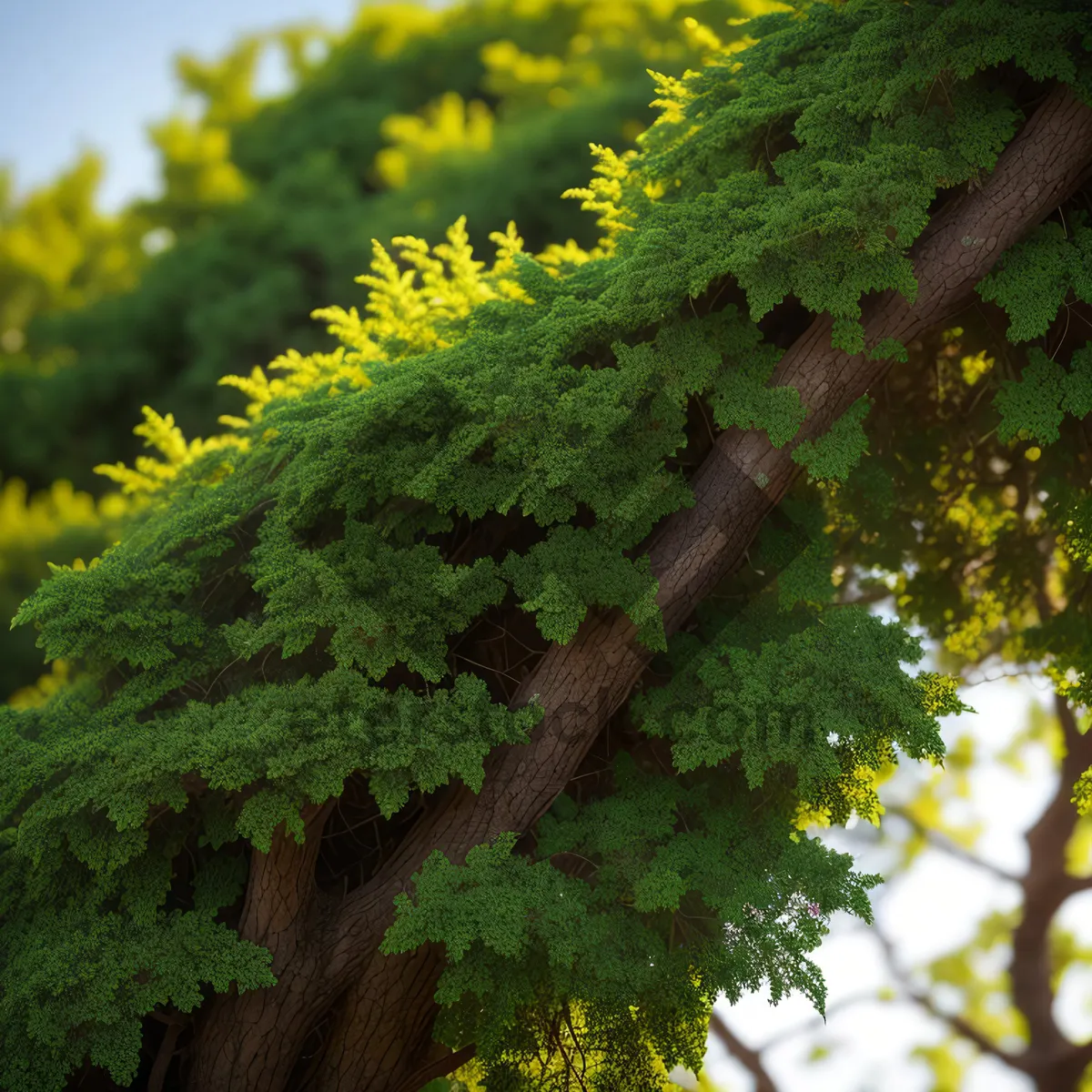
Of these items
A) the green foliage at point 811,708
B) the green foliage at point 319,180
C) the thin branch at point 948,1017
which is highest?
the green foliage at point 319,180

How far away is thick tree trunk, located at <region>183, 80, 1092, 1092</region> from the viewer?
158 inches

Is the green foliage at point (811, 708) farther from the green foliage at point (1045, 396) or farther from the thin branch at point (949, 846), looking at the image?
the thin branch at point (949, 846)

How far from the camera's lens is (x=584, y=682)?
402 cm

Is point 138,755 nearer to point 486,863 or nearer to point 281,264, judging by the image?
point 486,863

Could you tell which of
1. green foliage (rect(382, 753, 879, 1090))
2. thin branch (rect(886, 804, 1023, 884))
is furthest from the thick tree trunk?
thin branch (rect(886, 804, 1023, 884))

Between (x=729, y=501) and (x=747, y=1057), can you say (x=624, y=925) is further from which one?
(x=747, y=1057)

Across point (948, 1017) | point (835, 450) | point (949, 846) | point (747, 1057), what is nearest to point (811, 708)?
point (835, 450)

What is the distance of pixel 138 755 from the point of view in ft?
12.1

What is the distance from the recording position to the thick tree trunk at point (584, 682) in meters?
4.00

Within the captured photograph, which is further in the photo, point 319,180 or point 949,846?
point 319,180

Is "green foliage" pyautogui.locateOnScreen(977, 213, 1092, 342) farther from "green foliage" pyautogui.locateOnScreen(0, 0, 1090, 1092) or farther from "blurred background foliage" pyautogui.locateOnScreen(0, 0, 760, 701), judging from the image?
"blurred background foliage" pyautogui.locateOnScreen(0, 0, 760, 701)

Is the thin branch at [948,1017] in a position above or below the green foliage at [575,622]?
below

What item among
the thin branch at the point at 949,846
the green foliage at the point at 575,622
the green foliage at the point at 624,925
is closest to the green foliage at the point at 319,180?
the thin branch at the point at 949,846

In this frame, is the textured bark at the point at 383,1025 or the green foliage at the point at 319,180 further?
the green foliage at the point at 319,180
